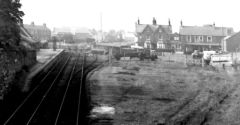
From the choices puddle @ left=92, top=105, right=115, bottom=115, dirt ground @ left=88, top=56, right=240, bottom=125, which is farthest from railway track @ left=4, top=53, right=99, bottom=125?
dirt ground @ left=88, top=56, right=240, bottom=125

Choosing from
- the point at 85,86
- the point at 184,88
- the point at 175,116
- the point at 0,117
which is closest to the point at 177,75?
the point at 184,88

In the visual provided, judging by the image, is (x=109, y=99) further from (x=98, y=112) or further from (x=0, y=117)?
(x=0, y=117)

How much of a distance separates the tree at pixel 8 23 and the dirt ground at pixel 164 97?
7.74 metres

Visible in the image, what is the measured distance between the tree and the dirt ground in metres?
7.74

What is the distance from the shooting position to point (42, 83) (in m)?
27.2

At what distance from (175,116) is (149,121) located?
6.24 feet

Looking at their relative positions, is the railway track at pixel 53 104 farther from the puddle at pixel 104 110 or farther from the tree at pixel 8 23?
the tree at pixel 8 23

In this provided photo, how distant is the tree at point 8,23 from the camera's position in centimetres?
2066

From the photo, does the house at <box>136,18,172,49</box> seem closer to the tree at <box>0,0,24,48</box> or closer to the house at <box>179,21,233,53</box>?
the house at <box>179,21,233,53</box>

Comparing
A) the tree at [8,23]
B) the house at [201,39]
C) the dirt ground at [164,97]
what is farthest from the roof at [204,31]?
the tree at [8,23]

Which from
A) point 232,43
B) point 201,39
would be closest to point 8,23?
point 232,43

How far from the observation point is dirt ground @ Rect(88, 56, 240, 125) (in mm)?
16469

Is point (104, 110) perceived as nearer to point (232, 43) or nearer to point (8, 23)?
point (8, 23)

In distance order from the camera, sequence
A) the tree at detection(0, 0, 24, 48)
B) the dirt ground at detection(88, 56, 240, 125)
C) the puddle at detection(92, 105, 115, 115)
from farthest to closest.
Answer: the tree at detection(0, 0, 24, 48)
the puddle at detection(92, 105, 115, 115)
the dirt ground at detection(88, 56, 240, 125)
